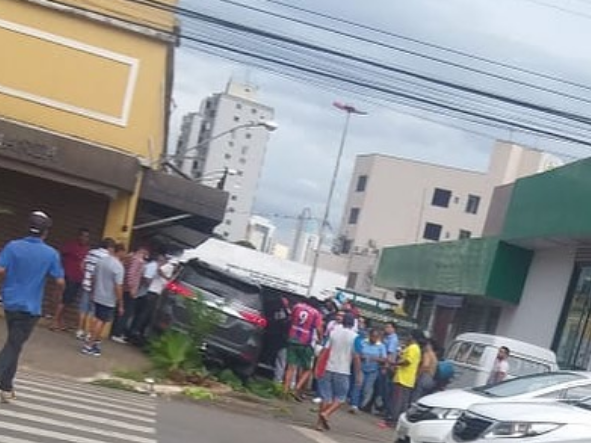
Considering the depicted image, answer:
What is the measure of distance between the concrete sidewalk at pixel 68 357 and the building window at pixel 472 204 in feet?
232

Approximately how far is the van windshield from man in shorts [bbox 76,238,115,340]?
20.2 ft

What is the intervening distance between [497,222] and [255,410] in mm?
25548

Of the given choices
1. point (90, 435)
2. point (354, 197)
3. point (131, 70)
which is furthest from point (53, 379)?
point (354, 197)

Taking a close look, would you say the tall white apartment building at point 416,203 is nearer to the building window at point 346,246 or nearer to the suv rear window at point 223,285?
the building window at point 346,246

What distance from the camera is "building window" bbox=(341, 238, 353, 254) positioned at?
9344 centimetres

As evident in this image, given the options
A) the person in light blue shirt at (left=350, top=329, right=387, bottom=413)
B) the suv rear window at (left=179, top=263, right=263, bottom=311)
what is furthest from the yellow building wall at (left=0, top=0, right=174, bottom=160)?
the person in light blue shirt at (left=350, top=329, right=387, bottom=413)

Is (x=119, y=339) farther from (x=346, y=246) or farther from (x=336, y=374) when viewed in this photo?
(x=346, y=246)

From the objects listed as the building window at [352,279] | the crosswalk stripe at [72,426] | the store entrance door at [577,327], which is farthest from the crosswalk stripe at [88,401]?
the building window at [352,279]

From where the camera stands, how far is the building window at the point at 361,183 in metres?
89.7

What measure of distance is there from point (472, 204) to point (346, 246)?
12271mm

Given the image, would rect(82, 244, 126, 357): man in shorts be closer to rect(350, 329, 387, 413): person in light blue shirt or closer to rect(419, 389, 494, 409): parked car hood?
rect(350, 329, 387, 413): person in light blue shirt

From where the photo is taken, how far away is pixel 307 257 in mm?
112750

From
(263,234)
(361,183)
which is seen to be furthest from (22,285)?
(263,234)

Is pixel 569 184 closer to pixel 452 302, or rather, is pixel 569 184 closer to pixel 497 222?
pixel 452 302
